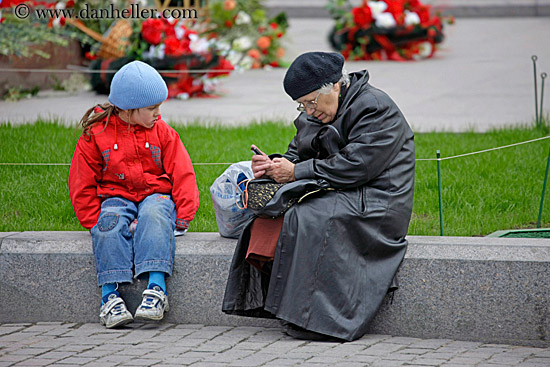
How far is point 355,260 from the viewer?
12.0 ft

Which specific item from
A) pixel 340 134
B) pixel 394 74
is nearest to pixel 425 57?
pixel 394 74

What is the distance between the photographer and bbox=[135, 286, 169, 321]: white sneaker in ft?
12.6

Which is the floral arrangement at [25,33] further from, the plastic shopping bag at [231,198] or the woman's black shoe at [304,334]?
the woman's black shoe at [304,334]

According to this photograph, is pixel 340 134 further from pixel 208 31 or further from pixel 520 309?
pixel 208 31

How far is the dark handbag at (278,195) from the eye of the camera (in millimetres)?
3678

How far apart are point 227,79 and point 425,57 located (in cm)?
376

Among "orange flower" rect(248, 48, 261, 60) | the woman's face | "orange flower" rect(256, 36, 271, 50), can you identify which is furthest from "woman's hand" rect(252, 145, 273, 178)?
"orange flower" rect(256, 36, 271, 50)

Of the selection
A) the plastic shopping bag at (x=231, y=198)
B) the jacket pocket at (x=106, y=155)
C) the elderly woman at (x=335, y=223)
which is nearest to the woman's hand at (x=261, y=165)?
the elderly woman at (x=335, y=223)

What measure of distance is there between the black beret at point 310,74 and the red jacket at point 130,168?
79 centimetres

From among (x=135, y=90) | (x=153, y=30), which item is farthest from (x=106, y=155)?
(x=153, y=30)

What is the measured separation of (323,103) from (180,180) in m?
0.89

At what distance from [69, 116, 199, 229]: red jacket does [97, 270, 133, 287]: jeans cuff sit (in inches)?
11.5

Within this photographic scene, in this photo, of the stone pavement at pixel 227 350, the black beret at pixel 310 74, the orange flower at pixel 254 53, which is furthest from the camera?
the orange flower at pixel 254 53

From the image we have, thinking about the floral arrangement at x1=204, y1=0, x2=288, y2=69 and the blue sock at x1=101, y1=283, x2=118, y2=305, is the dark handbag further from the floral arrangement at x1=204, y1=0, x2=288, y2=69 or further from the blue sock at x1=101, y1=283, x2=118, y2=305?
the floral arrangement at x1=204, y1=0, x2=288, y2=69
